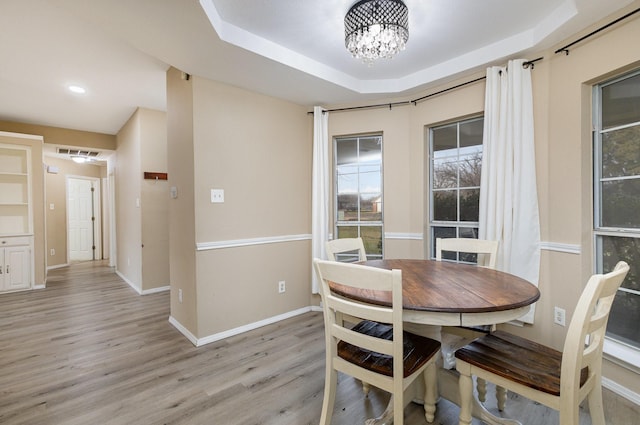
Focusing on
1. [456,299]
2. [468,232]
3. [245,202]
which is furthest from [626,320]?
[245,202]

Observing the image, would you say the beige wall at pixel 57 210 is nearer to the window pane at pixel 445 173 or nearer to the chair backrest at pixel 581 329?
the window pane at pixel 445 173

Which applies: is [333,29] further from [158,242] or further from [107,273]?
[107,273]

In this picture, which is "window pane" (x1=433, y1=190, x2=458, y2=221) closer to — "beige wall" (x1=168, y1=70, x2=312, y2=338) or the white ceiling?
the white ceiling

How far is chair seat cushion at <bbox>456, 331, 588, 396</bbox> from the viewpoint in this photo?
3.86ft

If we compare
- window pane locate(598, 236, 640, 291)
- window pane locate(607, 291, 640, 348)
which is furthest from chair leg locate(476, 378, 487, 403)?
window pane locate(598, 236, 640, 291)

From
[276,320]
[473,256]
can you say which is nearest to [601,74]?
[473,256]

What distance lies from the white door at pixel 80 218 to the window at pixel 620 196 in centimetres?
880

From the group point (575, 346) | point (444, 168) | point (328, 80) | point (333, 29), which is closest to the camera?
point (575, 346)

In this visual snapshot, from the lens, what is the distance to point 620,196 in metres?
1.93

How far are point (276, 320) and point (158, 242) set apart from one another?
89.1 inches

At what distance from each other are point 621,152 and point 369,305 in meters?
2.03

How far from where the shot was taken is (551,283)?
7.22ft

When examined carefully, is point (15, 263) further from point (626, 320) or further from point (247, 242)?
point (626, 320)

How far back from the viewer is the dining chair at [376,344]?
1.22m
